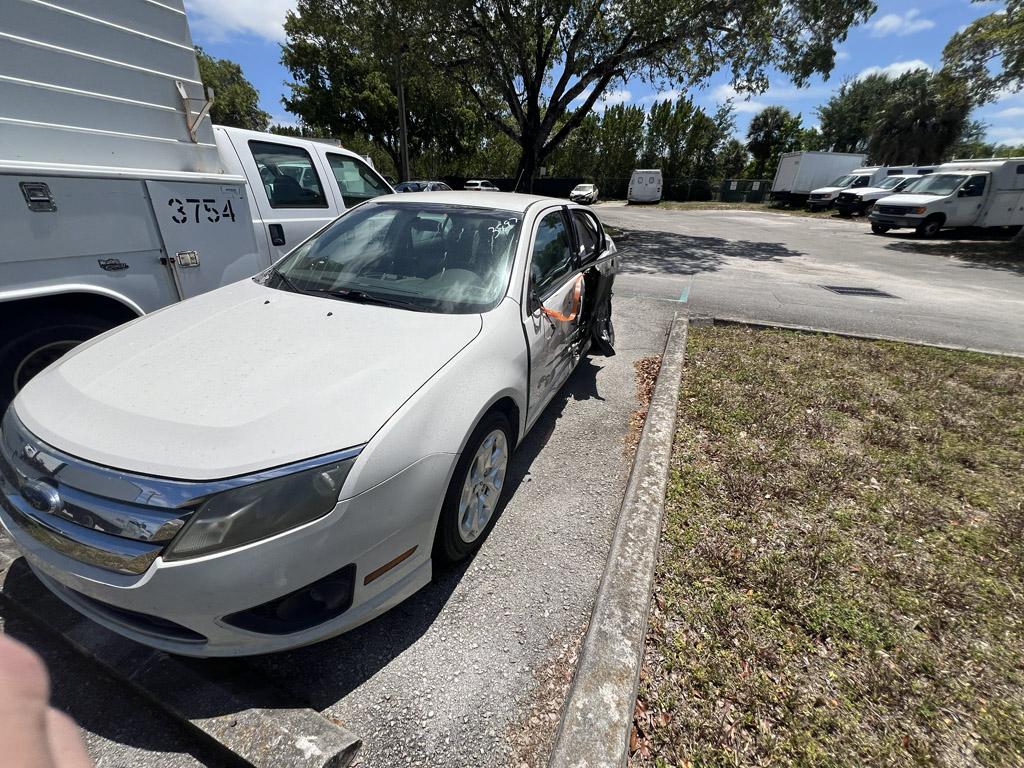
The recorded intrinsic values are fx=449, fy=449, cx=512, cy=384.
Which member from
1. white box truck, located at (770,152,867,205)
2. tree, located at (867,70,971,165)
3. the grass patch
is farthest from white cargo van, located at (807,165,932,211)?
the grass patch

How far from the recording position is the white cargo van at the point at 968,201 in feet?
47.6

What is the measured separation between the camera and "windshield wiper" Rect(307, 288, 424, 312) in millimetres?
2391

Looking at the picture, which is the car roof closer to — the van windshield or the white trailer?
the white trailer

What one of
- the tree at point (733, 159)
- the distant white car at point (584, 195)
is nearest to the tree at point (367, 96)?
the distant white car at point (584, 195)

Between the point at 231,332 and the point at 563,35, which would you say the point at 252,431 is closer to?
the point at 231,332

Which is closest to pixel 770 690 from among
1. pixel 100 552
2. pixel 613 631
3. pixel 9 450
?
pixel 613 631

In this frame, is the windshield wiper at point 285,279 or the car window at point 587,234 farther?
the car window at point 587,234

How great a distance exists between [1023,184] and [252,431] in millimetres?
22603

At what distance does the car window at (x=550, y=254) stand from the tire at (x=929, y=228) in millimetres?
17997

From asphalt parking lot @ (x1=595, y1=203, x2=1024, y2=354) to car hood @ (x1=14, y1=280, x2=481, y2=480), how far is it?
5.47m

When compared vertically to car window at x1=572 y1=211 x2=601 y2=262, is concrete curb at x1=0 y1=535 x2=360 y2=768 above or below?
below

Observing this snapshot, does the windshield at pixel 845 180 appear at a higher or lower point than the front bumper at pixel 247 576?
higher

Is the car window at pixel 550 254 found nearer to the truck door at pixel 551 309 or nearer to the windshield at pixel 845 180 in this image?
the truck door at pixel 551 309

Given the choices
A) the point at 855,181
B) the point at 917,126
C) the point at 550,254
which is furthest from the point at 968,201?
the point at 917,126
